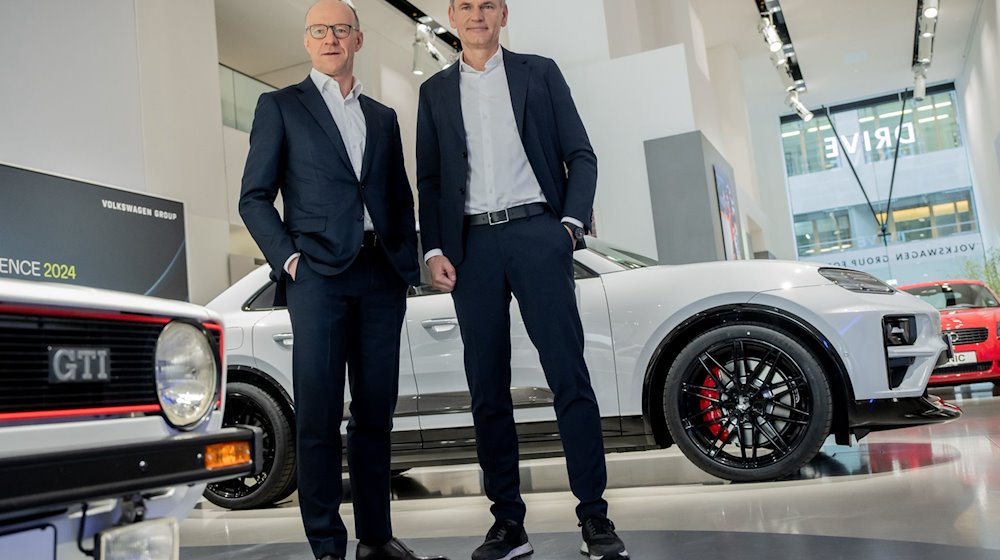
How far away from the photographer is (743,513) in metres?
2.84

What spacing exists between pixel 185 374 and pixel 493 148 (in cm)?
123

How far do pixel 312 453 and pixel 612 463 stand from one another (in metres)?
2.66

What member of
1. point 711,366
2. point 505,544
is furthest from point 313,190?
point 711,366

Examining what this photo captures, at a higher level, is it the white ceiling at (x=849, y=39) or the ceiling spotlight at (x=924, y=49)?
the white ceiling at (x=849, y=39)

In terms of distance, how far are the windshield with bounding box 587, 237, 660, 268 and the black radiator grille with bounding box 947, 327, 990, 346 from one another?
16.6 ft

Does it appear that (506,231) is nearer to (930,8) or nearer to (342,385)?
(342,385)

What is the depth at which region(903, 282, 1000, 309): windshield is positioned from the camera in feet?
28.1

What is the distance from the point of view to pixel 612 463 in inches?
187

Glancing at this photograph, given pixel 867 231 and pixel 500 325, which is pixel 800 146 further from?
Answer: pixel 500 325

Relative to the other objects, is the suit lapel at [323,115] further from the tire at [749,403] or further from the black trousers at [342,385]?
the tire at [749,403]

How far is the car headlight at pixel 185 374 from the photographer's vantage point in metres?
1.58

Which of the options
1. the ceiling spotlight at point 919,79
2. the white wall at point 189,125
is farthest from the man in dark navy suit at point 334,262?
the ceiling spotlight at point 919,79

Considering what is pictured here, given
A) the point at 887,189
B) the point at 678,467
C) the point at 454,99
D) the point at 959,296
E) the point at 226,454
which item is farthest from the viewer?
the point at 887,189

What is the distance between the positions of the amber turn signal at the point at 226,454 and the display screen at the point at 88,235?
5348 millimetres
